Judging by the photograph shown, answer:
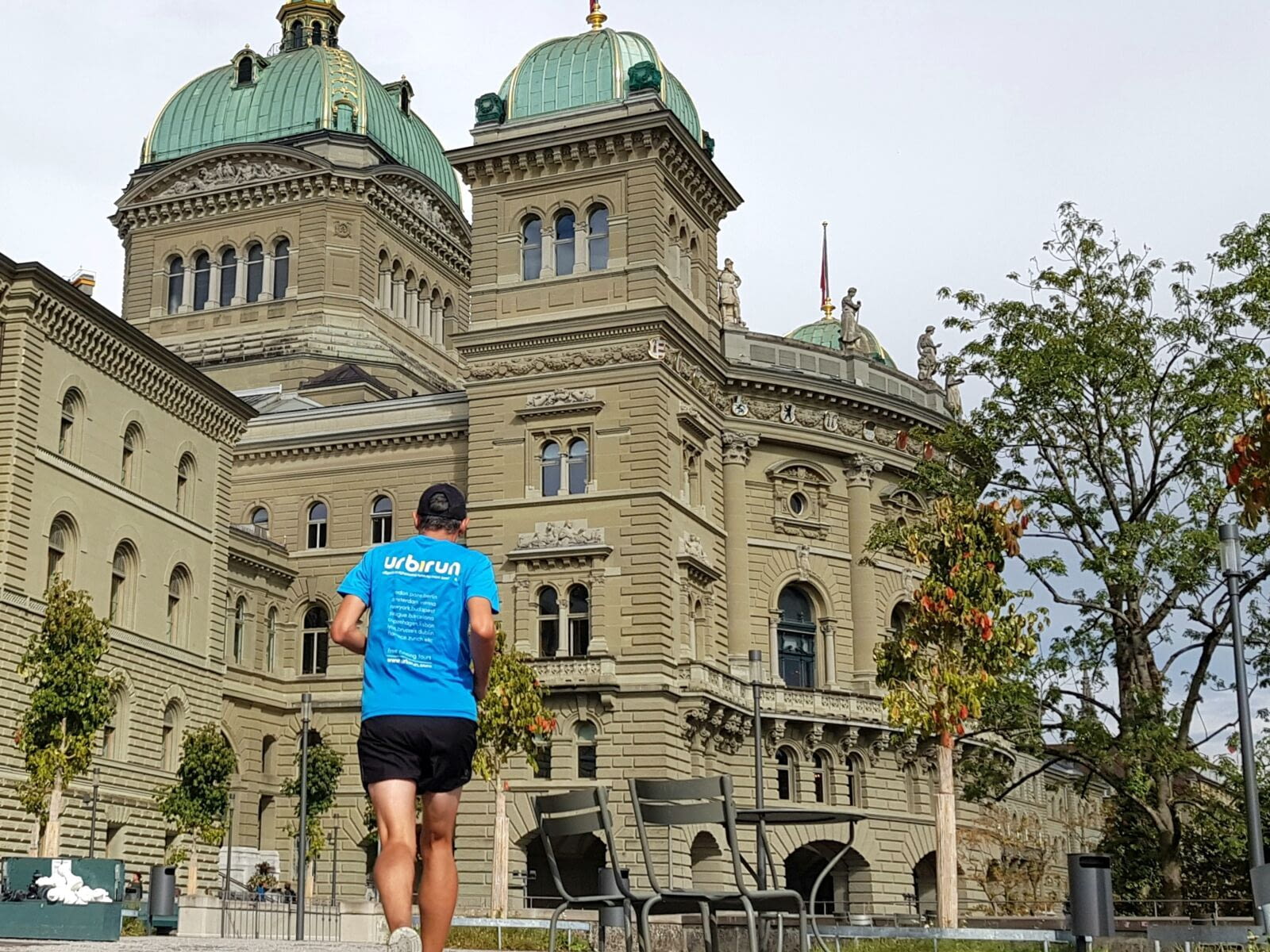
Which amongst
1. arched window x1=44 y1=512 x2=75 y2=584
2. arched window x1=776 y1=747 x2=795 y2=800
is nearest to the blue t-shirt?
arched window x1=44 y1=512 x2=75 y2=584

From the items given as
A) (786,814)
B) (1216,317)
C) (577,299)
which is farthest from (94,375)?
(786,814)

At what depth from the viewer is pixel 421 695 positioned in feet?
26.3

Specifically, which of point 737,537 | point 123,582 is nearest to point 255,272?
point 737,537

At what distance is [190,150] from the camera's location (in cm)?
7344

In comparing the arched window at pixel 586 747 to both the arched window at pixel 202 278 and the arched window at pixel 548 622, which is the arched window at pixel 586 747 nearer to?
the arched window at pixel 548 622

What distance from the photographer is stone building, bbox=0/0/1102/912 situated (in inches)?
1772

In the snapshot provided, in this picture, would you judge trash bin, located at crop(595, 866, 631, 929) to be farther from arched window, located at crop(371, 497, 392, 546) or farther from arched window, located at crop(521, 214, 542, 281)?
arched window, located at crop(371, 497, 392, 546)

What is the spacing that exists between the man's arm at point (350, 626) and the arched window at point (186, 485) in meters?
42.1

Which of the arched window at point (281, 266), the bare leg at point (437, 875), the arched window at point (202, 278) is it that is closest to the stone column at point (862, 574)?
the arched window at point (281, 266)

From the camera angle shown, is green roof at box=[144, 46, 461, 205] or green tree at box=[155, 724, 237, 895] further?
green roof at box=[144, 46, 461, 205]

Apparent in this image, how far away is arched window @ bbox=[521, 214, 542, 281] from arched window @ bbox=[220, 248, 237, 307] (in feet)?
67.6

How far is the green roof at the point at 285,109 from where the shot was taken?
72.8 meters

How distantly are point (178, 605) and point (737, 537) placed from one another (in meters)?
17.8

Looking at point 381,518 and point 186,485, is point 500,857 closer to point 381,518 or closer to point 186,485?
point 186,485
